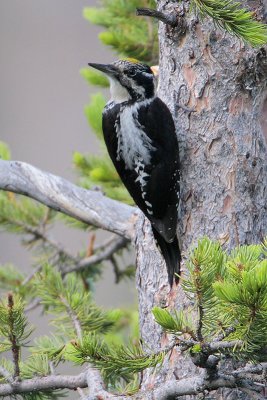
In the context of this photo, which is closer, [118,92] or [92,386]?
[92,386]

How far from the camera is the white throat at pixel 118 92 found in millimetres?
2961

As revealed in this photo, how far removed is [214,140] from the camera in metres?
2.76

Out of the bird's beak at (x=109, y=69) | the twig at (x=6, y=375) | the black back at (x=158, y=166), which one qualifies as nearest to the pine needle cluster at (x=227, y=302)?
the twig at (x=6, y=375)

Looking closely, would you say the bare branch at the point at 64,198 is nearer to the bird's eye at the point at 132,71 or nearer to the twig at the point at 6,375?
the bird's eye at the point at 132,71

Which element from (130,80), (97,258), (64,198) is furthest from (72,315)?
(130,80)

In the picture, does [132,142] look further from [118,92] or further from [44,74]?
[44,74]

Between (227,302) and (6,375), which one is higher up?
(227,302)

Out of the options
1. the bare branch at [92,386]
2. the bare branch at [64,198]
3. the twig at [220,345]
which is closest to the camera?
the twig at [220,345]

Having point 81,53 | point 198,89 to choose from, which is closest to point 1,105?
point 81,53

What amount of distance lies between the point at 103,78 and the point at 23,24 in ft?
13.8

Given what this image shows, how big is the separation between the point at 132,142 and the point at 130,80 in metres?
0.23

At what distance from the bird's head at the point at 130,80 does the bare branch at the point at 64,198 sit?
430 mm

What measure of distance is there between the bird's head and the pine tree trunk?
0.14m

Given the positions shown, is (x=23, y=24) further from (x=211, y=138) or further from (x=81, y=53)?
(x=211, y=138)
